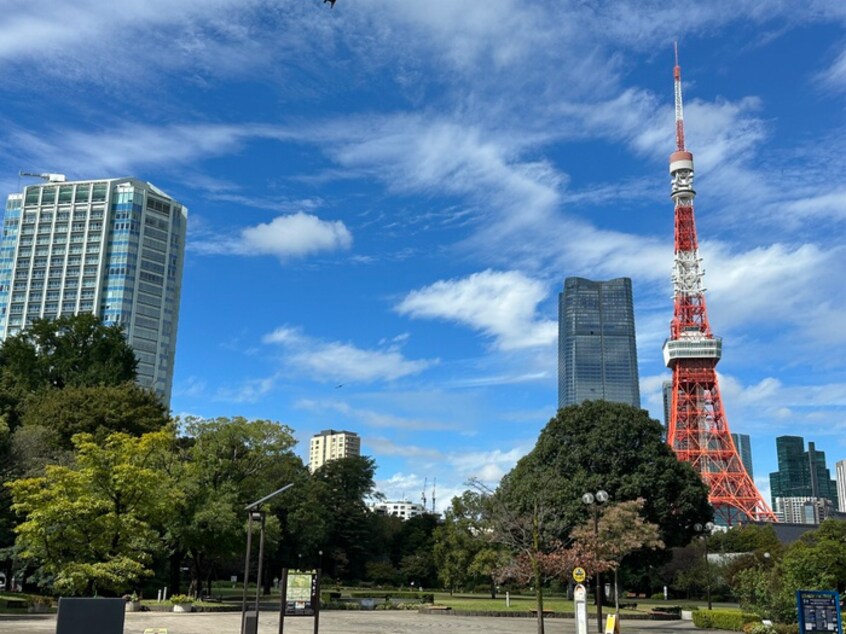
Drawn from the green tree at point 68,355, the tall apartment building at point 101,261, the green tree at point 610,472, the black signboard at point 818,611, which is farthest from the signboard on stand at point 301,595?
the tall apartment building at point 101,261

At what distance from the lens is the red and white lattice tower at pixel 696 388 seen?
323 ft

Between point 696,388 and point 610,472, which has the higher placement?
point 696,388

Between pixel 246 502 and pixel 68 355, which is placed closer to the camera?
pixel 246 502

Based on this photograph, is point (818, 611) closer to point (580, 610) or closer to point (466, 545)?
point (580, 610)

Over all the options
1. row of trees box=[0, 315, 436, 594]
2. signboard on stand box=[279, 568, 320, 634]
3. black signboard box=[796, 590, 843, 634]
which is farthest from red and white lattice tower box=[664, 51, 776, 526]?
signboard on stand box=[279, 568, 320, 634]

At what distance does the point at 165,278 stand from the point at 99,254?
41.1 ft

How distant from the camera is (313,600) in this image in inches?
866

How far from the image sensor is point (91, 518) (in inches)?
1372

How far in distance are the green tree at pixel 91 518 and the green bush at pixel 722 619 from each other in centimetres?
2561

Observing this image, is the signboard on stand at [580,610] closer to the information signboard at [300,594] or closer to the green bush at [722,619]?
the information signboard at [300,594]

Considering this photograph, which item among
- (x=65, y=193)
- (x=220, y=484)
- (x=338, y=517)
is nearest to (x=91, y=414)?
(x=220, y=484)

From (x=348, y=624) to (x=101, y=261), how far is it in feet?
417

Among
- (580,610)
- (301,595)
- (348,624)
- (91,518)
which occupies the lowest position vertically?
(348,624)

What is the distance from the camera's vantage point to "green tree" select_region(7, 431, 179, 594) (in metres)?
33.7
